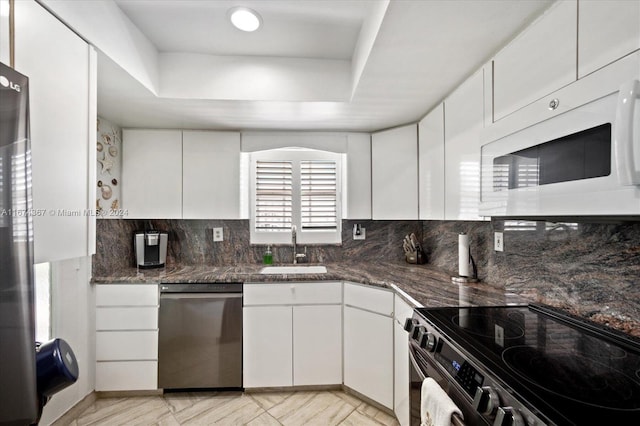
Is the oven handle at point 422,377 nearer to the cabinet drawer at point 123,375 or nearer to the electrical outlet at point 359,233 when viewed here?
the electrical outlet at point 359,233

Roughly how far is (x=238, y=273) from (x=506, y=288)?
1.79 meters

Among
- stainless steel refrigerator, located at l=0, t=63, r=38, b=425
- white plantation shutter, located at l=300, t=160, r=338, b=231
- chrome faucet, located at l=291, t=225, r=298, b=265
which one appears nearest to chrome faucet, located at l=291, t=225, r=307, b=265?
chrome faucet, located at l=291, t=225, r=298, b=265

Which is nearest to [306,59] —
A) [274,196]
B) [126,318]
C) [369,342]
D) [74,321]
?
[274,196]

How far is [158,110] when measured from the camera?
6.98 ft

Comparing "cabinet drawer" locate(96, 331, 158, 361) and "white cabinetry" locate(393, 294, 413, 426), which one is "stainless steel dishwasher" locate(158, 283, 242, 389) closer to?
"cabinet drawer" locate(96, 331, 158, 361)

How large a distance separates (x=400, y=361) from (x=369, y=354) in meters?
0.31

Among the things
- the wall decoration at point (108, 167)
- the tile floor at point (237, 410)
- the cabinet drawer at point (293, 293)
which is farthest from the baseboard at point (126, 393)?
the wall decoration at point (108, 167)

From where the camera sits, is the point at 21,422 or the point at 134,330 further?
the point at 134,330

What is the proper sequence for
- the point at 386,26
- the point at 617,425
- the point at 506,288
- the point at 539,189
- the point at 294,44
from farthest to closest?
1. the point at 294,44
2. the point at 506,288
3. the point at 386,26
4. the point at 539,189
5. the point at 617,425

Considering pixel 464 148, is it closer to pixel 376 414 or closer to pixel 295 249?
pixel 295 249

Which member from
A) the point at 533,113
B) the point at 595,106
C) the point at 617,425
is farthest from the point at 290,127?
the point at 617,425

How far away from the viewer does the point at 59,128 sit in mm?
1113

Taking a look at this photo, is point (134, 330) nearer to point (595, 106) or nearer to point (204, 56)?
point (204, 56)

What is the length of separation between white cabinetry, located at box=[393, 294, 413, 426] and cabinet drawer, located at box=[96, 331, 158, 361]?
5.62 feet
